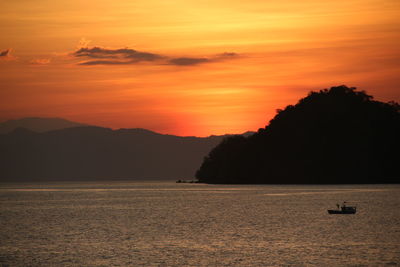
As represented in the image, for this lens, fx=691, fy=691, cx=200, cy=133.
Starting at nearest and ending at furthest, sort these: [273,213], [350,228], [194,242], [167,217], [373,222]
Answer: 1. [194,242]
2. [350,228]
3. [373,222]
4. [167,217]
5. [273,213]

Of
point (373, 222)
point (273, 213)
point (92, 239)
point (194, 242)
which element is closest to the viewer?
point (194, 242)

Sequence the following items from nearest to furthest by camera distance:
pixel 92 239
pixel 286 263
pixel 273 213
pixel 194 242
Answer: pixel 286 263 < pixel 194 242 < pixel 92 239 < pixel 273 213

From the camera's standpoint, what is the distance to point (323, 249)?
76062 millimetres

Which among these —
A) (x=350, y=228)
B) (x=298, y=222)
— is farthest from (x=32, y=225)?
(x=350, y=228)

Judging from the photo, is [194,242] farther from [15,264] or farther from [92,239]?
[15,264]

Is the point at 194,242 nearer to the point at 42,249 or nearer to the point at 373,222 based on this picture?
the point at 42,249

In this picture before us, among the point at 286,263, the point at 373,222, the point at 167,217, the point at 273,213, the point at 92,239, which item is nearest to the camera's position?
the point at 286,263

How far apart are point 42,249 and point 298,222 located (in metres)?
50.1

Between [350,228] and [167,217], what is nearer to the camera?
[350,228]

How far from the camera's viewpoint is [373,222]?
4409 inches

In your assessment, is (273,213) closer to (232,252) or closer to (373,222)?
(373,222)

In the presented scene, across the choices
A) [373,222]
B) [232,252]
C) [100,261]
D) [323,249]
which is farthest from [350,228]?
[100,261]

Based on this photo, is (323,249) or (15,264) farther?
(323,249)

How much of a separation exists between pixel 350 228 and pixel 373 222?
1162cm
